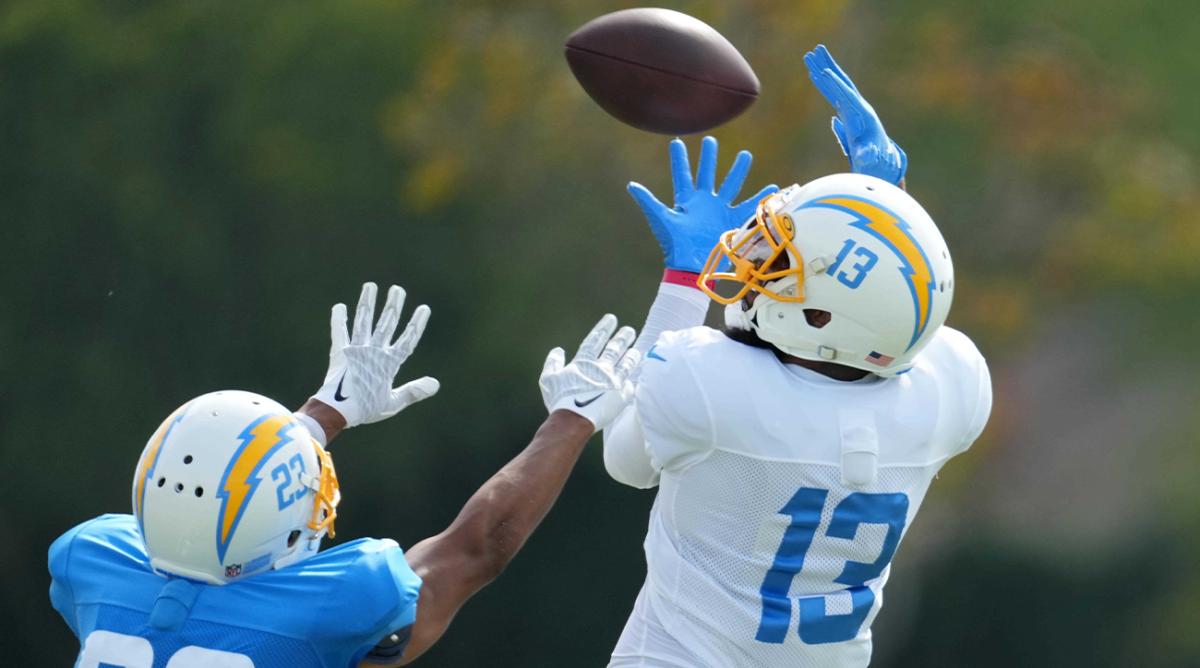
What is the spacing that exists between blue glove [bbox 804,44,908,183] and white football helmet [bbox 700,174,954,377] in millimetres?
510

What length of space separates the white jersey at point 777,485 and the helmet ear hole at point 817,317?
0.08 m

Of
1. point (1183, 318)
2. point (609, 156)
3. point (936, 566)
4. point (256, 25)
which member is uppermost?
point (256, 25)

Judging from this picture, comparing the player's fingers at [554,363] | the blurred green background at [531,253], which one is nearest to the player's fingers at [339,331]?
the player's fingers at [554,363]

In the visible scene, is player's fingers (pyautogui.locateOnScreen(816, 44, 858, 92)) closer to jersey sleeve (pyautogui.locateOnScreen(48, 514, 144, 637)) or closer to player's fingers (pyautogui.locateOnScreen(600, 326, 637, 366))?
player's fingers (pyautogui.locateOnScreen(600, 326, 637, 366))

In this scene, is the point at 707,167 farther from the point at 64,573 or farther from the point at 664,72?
the point at 64,573

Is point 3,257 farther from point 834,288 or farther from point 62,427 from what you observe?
point 834,288

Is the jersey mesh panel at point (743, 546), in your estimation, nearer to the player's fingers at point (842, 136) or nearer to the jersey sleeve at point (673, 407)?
the jersey sleeve at point (673, 407)

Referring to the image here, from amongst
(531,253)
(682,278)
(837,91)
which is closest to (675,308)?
(682,278)

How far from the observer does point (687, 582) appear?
2.50 meters

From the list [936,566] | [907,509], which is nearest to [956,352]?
[907,509]

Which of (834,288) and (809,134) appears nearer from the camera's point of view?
(834,288)

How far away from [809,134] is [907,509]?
3035 mm

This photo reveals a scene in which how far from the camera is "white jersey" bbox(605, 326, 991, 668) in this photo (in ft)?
7.78

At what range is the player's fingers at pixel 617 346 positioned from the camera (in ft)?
9.01
